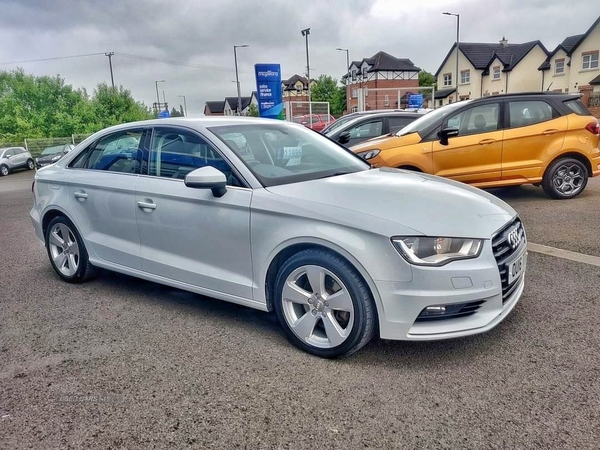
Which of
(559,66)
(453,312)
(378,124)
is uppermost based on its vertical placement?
(559,66)

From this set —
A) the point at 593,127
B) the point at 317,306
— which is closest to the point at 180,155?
the point at 317,306

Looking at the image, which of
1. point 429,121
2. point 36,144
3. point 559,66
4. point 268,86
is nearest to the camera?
point 429,121

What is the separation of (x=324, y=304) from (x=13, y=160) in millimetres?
26851

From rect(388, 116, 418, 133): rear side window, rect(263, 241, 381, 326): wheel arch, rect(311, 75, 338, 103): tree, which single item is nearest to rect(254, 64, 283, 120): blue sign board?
rect(388, 116, 418, 133): rear side window

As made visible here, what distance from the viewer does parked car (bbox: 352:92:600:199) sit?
6820 millimetres

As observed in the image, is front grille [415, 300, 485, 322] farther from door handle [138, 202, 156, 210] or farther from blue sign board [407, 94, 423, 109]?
blue sign board [407, 94, 423, 109]

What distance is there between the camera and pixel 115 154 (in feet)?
13.5

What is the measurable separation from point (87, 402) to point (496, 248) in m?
2.52

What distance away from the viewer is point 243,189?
3115 mm

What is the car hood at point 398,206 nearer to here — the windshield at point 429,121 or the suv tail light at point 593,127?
the windshield at point 429,121

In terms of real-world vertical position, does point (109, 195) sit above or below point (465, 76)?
below

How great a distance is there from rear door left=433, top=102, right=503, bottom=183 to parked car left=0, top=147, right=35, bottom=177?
78.4 ft

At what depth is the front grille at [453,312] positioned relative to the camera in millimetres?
2598

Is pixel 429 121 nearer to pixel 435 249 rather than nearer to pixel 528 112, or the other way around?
pixel 528 112
